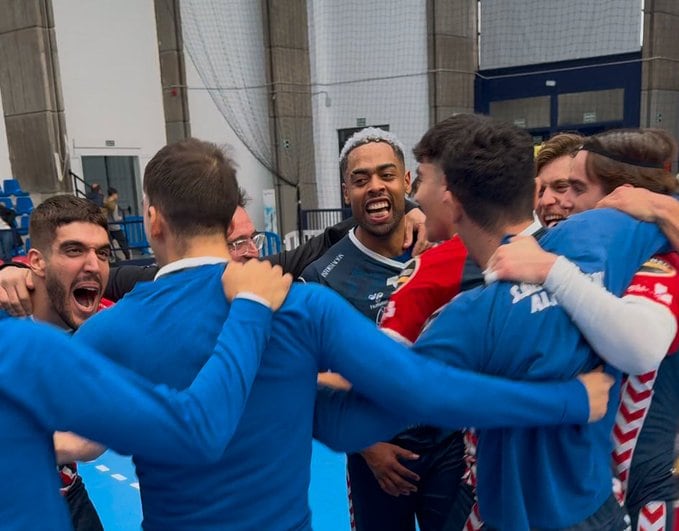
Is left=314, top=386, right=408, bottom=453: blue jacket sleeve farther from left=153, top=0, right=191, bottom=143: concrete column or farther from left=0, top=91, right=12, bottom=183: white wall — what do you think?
left=0, top=91, right=12, bottom=183: white wall

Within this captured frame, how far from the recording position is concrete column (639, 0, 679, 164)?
38.8ft

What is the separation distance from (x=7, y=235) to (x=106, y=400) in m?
10.2

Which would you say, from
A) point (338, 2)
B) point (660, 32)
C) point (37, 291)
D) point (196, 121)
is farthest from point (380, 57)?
point (37, 291)

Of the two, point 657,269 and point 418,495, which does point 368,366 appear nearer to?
point 657,269

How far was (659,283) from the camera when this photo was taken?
128cm

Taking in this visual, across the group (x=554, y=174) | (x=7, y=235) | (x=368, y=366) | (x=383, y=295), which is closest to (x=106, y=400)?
(x=368, y=366)

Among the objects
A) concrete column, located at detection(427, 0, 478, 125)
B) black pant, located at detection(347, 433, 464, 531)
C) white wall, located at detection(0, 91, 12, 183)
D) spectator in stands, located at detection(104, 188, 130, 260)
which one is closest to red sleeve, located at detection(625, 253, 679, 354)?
black pant, located at detection(347, 433, 464, 531)

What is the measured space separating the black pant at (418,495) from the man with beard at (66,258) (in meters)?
1.22

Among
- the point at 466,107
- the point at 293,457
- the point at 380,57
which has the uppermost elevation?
the point at 380,57

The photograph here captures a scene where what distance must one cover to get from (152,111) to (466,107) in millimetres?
7126

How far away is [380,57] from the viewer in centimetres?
1319

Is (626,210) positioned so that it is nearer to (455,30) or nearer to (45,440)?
(45,440)

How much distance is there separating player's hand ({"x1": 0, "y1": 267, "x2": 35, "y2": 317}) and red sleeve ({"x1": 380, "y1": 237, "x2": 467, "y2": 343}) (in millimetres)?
1245

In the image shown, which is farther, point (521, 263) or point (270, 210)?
point (270, 210)
